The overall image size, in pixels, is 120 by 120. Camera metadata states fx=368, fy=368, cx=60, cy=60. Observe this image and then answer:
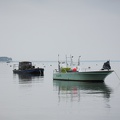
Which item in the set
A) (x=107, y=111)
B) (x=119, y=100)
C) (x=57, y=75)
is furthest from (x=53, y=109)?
(x=57, y=75)

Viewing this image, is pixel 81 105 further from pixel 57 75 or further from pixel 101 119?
pixel 57 75

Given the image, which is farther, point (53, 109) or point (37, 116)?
point (53, 109)

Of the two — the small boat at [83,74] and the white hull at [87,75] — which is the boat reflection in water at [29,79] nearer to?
the small boat at [83,74]

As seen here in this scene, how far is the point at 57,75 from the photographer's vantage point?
238ft

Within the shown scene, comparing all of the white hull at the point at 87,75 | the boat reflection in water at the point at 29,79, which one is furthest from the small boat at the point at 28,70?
the white hull at the point at 87,75

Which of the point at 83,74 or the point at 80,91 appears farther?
the point at 83,74

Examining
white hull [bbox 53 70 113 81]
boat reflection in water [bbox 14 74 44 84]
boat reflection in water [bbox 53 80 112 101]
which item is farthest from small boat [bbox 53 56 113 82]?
boat reflection in water [bbox 14 74 44 84]

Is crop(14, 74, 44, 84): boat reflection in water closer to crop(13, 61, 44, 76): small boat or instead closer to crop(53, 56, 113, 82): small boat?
crop(53, 56, 113, 82): small boat

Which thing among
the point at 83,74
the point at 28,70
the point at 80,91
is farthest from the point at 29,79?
the point at 80,91

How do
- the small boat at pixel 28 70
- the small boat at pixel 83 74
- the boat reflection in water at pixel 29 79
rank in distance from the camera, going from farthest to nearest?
1. the small boat at pixel 28 70
2. the boat reflection in water at pixel 29 79
3. the small boat at pixel 83 74

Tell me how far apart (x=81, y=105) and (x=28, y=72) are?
72.1 m

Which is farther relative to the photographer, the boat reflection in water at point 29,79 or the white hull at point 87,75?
the boat reflection in water at point 29,79

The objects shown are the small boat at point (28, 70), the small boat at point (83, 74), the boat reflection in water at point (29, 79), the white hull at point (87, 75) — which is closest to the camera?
the white hull at point (87, 75)

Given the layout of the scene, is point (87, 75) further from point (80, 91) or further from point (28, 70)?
point (28, 70)
